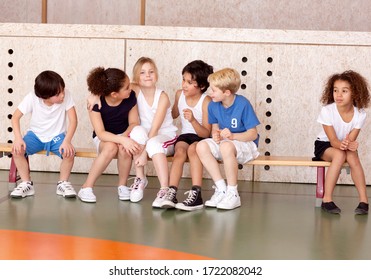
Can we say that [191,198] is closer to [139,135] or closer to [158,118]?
[139,135]

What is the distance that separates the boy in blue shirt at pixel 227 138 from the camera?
512 cm

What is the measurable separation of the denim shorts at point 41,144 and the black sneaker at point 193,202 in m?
1.08

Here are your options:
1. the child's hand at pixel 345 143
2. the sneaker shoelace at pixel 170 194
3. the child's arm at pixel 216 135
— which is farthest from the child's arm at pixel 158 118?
the child's hand at pixel 345 143

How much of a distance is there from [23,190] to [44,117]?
22.2 inches

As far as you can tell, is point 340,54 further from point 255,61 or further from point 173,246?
point 173,246

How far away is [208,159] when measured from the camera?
514 centimetres

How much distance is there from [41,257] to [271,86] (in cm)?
340

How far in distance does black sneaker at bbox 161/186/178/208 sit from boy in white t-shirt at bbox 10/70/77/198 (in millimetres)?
772

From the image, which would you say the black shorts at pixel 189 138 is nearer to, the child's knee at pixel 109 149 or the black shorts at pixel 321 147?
the child's knee at pixel 109 149

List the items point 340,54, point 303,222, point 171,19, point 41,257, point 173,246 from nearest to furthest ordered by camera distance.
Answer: point 41,257, point 173,246, point 303,222, point 340,54, point 171,19

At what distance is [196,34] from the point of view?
255 inches

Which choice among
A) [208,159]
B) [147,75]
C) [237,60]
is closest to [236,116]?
[208,159]

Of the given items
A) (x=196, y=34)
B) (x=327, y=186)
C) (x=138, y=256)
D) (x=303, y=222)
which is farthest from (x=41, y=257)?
(x=196, y=34)

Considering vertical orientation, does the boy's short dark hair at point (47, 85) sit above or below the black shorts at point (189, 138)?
above
